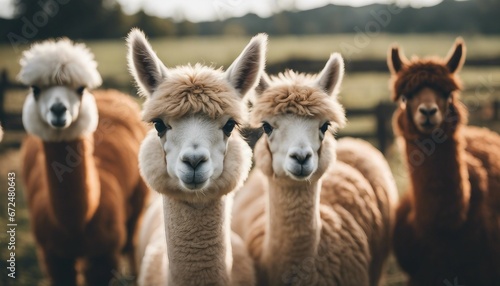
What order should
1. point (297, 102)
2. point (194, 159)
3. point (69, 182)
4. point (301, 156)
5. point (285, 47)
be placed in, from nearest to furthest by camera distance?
point (194, 159), point (301, 156), point (297, 102), point (69, 182), point (285, 47)

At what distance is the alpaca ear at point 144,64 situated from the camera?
10.1ft

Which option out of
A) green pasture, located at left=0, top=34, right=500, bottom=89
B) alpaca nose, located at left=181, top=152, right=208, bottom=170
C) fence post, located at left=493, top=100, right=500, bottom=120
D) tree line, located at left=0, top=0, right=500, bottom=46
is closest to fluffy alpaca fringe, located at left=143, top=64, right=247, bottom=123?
alpaca nose, located at left=181, top=152, right=208, bottom=170

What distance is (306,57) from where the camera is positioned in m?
16.8

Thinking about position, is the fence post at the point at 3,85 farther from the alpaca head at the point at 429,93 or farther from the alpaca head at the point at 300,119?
the alpaca head at the point at 429,93

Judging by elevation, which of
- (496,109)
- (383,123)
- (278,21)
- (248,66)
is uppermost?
(278,21)

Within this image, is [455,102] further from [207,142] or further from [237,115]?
[207,142]

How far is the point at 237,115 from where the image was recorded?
3068mm

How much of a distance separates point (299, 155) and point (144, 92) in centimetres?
109

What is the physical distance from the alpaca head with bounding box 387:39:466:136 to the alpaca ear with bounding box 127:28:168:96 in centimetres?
213

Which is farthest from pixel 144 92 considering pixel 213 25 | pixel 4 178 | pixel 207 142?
pixel 213 25

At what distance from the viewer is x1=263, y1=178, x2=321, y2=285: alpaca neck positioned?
3469 mm

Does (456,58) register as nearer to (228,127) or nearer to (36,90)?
(228,127)

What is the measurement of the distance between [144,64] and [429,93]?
7.68 feet

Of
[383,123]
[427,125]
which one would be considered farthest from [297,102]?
[383,123]
